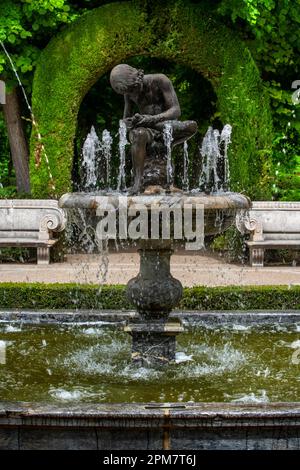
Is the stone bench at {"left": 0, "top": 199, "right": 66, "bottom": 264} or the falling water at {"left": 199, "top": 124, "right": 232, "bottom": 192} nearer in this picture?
the stone bench at {"left": 0, "top": 199, "right": 66, "bottom": 264}

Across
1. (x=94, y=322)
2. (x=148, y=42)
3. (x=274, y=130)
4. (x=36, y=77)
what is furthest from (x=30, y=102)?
(x=94, y=322)

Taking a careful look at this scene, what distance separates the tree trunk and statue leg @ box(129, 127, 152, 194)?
29.5ft

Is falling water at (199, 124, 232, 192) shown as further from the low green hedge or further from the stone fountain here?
the stone fountain

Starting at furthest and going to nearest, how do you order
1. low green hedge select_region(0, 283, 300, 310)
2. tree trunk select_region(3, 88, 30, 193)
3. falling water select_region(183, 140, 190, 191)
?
falling water select_region(183, 140, 190, 191), tree trunk select_region(3, 88, 30, 193), low green hedge select_region(0, 283, 300, 310)

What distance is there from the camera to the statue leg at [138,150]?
6.62 meters

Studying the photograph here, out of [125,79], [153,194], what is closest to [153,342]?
[153,194]

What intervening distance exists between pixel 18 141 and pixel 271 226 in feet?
15.0

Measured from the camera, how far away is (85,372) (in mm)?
6465

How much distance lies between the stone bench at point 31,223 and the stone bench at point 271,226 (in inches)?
95.8

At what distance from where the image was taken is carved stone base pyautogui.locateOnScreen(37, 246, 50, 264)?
1293 cm

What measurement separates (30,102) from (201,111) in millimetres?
2735

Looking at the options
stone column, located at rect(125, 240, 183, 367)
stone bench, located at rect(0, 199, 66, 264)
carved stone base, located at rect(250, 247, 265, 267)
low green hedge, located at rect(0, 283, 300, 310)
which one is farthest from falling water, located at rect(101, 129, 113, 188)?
stone column, located at rect(125, 240, 183, 367)

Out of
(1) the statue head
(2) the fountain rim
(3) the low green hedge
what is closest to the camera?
(2) the fountain rim
